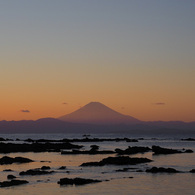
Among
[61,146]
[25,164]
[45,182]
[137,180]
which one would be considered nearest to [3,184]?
[45,182]

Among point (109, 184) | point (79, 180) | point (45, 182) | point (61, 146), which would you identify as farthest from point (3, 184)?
point (61, 146)

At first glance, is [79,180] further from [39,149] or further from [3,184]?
[39,149]

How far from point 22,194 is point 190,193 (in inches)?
608

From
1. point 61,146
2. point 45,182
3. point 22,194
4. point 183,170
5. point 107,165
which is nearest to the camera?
point 22,194

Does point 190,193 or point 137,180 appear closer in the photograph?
point 190,193

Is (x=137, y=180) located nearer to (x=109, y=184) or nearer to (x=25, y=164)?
(x=109, y=184)

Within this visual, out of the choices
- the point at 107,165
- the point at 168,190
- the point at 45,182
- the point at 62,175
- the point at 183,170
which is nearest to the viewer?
the point at 168,190

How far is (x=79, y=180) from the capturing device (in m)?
44.1

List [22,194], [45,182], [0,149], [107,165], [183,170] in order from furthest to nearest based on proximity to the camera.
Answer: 1. [0,149]
2. [107,165]
3. [183,170]
4. [45,182]
5. [22,194]

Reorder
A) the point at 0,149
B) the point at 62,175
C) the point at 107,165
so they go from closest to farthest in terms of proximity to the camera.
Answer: the point at 62,175, the point at 107,165, the point at 0,149

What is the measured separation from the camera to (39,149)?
4067 inches

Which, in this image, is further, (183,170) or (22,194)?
(183,170)

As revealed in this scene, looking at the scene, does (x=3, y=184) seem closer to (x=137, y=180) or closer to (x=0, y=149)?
(x=137, y=180)

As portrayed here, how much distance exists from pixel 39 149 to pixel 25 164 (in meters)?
38.6
